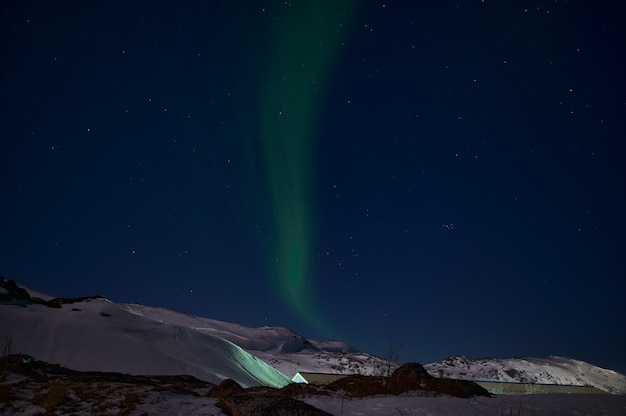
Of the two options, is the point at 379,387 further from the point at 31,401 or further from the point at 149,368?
the point at 149,368

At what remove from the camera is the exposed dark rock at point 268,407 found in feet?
18.3

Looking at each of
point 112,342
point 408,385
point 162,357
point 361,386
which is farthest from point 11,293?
point 408,385

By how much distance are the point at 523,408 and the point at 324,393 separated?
153 inches

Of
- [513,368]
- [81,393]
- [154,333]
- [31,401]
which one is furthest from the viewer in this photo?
[513,368]

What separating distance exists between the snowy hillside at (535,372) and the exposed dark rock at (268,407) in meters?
73.9

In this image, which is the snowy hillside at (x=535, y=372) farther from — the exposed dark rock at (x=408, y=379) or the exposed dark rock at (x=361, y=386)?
the exposed dark rock at (x=361, y=386)

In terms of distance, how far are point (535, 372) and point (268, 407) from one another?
92916mm

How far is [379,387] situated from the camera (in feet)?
28.2

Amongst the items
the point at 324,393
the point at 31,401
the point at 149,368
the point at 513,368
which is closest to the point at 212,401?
the point at 324,393

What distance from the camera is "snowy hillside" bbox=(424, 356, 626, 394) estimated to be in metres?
74.6

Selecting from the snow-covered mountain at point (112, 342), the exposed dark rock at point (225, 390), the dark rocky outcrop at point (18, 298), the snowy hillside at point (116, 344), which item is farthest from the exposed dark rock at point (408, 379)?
the dark rocky outcrop at point (18, 298)

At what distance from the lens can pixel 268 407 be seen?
5766 mm

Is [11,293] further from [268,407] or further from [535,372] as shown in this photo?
[535,372]

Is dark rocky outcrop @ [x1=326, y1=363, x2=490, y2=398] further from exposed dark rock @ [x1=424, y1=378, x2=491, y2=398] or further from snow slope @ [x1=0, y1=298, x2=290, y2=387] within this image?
snow slope @ [x1=0, y1=298, x2=290, y2=387]
